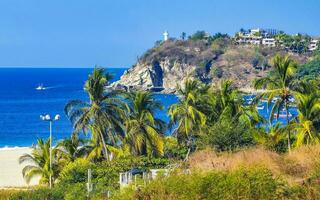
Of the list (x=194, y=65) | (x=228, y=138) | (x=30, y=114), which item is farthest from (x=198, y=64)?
(x=228, y=138)

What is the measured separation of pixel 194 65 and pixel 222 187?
16098 cm

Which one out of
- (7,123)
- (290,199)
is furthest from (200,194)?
(7,123)

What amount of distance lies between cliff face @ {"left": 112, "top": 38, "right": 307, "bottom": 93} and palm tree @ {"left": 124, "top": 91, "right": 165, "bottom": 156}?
132420 millimetres

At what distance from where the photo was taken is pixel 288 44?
598 ft

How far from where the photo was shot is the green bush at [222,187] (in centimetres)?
1666

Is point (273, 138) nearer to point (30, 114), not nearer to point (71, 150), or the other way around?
point (71, 150)

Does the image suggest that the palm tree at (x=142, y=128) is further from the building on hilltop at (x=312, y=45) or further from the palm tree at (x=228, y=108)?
the building on hilltop at (x=312, y=45)

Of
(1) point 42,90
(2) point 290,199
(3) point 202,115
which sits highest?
(1) point 42,90

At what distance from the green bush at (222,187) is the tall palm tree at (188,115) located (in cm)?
2025

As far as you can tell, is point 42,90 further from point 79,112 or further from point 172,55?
point 79,112

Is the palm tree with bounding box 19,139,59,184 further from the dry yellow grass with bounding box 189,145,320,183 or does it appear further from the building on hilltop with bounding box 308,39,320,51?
the building on hilltop with bounding box 308,39,320,51

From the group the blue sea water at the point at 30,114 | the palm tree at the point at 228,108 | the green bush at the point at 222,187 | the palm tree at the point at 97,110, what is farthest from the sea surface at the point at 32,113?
the green bush at the point at 222,187

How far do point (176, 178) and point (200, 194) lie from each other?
39.4 inches

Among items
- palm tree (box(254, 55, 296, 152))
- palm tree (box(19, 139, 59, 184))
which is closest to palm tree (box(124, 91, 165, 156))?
palm tree (box(19, 139, 59, 184))
